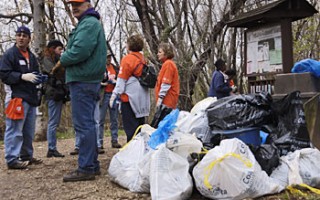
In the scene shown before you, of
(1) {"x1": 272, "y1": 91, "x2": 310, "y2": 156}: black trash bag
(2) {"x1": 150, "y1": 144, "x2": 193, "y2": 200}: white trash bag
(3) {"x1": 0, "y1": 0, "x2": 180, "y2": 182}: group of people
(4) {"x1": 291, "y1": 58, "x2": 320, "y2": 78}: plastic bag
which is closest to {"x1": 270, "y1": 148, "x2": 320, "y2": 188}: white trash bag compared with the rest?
(1) {"x1": 272, "y1": 91, "x2": 310, "y2": 156}: black trash bag

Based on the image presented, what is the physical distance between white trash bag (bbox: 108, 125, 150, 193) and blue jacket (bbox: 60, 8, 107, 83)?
0.86 m

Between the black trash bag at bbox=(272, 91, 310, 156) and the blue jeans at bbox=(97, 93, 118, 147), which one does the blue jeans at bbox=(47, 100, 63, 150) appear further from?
the black trash bag at bbox=(272, 91, 310, 156)

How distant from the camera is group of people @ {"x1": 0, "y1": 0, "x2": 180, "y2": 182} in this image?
4281 millimetres

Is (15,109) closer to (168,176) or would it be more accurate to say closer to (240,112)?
(168,176)

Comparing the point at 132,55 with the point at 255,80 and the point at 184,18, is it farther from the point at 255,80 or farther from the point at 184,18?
the point at 184,18

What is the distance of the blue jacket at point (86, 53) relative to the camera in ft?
13.7

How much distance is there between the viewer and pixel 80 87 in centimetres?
428

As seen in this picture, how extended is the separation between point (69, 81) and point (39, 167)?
5.41 ft

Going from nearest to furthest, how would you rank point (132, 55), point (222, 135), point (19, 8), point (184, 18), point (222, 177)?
1. point (222, 177)
2. point (222, 135)
3. point (132, 55)
4. point (184, 18)
5. point (19, 8)

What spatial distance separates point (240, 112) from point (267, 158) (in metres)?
0.56

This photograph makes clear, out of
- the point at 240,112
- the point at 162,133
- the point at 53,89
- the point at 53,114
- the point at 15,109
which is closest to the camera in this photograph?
the point at 162,133

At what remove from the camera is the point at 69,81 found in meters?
4.32

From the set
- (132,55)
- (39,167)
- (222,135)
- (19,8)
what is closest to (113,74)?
(132,55)

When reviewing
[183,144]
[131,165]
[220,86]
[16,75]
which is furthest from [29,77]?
[220,86]
